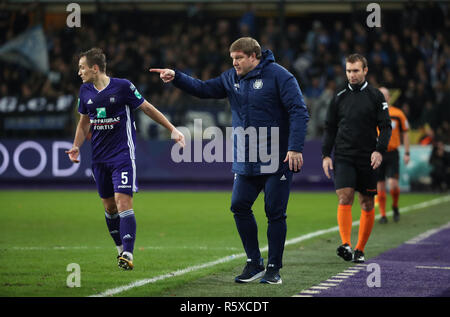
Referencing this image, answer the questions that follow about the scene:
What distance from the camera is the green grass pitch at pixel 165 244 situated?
727 cm

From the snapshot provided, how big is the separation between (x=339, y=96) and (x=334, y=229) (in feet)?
12.4

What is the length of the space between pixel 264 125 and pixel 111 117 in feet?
6.02

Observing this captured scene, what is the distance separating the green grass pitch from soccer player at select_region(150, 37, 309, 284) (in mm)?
449

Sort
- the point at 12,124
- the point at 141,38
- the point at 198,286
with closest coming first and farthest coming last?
the point at 198,286 < the point at 12,124 < the point at 141,38

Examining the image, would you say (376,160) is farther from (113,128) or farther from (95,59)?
(95,59)

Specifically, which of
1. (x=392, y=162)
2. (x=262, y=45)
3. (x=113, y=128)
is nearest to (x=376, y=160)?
(x=113, y=128)

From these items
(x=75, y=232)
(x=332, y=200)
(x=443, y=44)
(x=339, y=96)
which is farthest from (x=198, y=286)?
(x=443, y=44)

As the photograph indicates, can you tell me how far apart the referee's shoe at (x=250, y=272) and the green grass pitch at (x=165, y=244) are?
0.12 metres

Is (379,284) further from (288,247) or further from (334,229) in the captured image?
(334,229)

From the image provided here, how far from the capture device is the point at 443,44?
2547 centimetres

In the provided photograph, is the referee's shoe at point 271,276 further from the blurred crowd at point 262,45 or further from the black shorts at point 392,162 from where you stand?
the blurred crowd at point 262,45

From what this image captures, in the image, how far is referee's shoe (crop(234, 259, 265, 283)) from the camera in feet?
24.5

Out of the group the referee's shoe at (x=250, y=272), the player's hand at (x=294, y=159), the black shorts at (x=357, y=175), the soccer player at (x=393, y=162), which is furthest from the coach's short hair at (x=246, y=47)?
the soccer player at (x=393, y=162)

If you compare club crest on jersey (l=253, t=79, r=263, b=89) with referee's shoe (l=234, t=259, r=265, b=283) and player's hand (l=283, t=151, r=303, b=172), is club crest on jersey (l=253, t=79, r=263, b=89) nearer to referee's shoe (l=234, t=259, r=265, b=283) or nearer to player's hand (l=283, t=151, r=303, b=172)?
player's hand (l=283, t=151, r=303, b=172)
